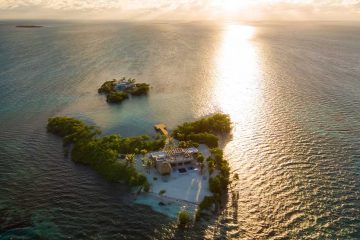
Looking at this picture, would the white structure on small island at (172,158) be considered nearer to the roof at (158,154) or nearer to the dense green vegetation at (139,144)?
the roof at (158,154)

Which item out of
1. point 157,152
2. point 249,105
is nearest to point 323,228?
point 157,152

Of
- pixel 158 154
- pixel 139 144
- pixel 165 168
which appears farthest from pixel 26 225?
pixel 139 144

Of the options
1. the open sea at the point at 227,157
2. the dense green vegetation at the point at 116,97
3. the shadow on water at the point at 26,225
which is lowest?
the shadow on water at the point at 26,225

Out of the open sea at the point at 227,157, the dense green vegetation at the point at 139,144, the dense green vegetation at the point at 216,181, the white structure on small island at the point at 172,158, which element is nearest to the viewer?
the open sea at the point at 227,157

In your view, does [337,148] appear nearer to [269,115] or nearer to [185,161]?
[269,115]

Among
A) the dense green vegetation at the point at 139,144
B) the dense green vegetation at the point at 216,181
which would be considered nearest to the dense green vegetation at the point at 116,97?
the dense green vegetation at the point at 139,144

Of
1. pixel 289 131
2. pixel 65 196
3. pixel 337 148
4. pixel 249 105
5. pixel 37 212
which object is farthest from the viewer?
pixel 249 105
